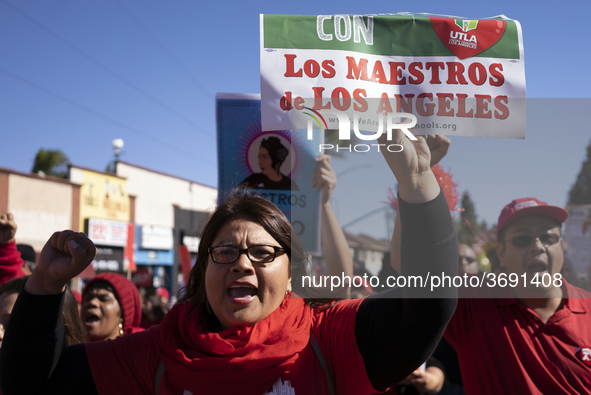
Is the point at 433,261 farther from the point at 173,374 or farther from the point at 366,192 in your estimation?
the point at 173,374

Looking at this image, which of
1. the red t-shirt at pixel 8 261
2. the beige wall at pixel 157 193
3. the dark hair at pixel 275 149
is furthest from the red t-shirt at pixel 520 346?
the beige wall at pixel 157 193

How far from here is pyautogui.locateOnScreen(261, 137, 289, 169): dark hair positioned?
2.43 meters

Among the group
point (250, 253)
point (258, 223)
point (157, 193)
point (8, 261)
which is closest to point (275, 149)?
point (258, 223)

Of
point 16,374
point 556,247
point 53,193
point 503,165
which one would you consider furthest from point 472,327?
point 53,193

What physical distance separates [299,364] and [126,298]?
2.02 meters

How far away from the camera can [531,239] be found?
1.84 metres

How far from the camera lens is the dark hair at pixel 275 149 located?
2.43 meters

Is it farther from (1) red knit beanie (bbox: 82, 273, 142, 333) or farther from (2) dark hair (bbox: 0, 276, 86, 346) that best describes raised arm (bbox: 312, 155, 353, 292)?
(1) red knit beanie (bbox: 82, 273, 142, 333)

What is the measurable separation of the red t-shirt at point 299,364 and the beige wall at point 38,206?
56.8 feet

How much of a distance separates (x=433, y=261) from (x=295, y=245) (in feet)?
1.72

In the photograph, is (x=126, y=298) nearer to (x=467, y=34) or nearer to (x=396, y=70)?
(x=396, y=70)

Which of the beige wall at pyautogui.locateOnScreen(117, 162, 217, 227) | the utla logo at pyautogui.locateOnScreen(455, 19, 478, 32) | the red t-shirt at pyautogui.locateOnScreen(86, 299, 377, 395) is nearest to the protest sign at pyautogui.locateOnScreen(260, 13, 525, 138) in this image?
the utla logo at pyautogui.locateOnScreen(455, 19, 478, 32)

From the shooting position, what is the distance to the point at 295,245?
173 centimetres

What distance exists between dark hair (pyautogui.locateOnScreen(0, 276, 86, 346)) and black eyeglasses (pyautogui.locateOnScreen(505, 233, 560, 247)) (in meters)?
1.91
